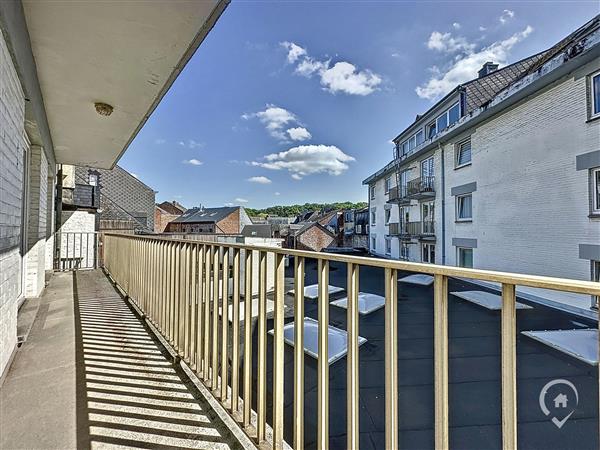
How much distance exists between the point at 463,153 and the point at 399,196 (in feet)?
13.6

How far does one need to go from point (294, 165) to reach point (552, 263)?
A: 3181 cm

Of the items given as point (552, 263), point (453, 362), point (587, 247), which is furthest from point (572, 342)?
point (552, 263)

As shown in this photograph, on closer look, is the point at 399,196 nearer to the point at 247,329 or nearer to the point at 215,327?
the point at 215,327

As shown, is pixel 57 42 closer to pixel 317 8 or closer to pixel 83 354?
pixel 83 354

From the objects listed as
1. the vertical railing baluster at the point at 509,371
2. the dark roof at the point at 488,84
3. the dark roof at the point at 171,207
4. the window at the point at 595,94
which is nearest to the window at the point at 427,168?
the dark roof at the point at 488,84

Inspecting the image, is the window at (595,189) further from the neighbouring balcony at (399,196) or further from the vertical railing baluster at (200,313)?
the vertical railing baluster at (200,313)

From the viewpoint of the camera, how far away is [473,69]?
42.8ft

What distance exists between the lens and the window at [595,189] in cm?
651

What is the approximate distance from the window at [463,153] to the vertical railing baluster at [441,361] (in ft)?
37.8

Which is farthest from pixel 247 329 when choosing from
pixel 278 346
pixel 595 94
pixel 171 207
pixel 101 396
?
pixel 171 207

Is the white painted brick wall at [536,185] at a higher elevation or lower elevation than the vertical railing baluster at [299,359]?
higher

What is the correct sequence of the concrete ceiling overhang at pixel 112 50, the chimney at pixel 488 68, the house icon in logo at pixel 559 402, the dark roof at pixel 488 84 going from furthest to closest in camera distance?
the chimney at pixel 488 68, the dark roof at pixel 488 84, the concrete ceiling overhang at pixel 112 50, the house icon in logo at pixel 559 402

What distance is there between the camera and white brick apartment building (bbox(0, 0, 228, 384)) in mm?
1832

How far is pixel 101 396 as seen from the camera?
5.50 feet
